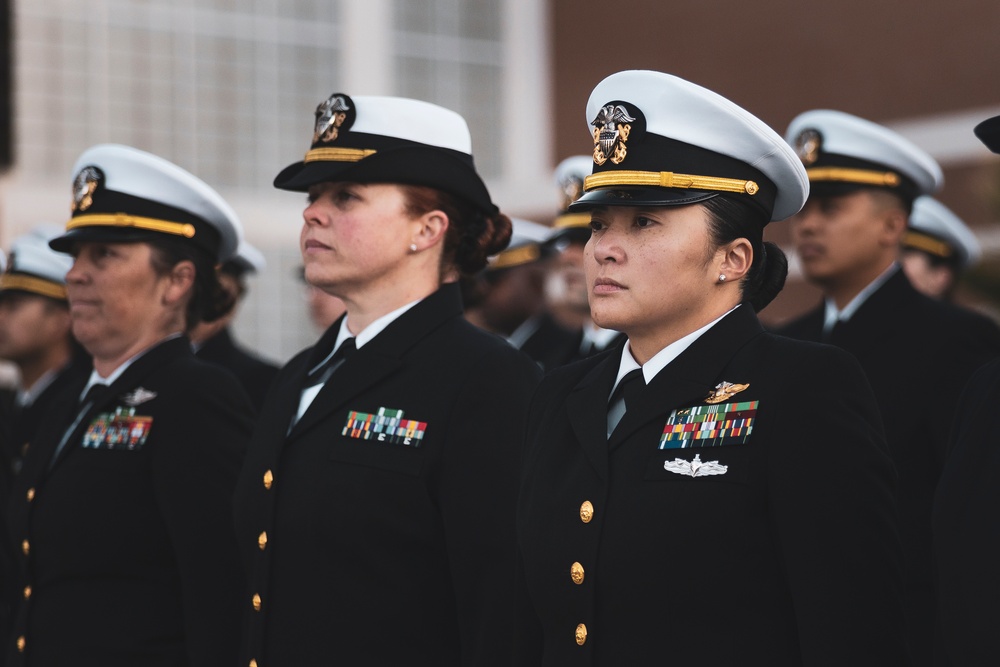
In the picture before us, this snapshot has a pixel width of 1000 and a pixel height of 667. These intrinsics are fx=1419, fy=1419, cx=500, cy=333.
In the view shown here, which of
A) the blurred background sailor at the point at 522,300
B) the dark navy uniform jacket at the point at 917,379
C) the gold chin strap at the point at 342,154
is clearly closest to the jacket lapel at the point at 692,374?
the dark navy uniform jacket at the point at 917,379

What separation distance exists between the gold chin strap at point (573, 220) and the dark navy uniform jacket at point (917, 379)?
1.48 metres

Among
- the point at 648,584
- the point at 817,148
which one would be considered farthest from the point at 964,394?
the point at 817,148

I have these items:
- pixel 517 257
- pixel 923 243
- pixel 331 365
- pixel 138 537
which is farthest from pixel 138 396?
pixel 923 243

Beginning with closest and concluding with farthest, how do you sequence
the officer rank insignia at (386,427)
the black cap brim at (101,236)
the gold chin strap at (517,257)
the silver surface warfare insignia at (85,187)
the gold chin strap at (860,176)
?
the officer rank insignia at (386,427) < the black cap brim at (101,236) < the silver surface warfare insignia at (85,187) < the gold chin strap at (860,176) < the gold chin strap at (517,257)

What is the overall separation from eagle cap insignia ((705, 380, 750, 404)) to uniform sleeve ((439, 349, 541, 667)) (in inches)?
27.2

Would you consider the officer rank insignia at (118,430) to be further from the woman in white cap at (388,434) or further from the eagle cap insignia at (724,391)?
the eagle cap insignia at (724,391)

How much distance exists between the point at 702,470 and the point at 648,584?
231 millimetres

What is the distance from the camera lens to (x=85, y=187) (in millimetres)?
4309

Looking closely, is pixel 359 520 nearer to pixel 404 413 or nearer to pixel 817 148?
pixel 404 413

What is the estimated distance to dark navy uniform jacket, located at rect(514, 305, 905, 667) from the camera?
249 cm

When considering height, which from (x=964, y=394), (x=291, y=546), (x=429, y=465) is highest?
(x=964, y=394)

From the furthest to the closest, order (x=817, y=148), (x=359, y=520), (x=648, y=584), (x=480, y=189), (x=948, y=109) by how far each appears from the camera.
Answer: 1. (x=948, y=109)
2. (x=817, y=148)
3. (x=480, y=189)
4. (x=359, y=520)
5. (x=648, y=584)

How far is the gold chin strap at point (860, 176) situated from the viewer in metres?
4.59

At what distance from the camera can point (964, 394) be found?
→ 275 centimetres
